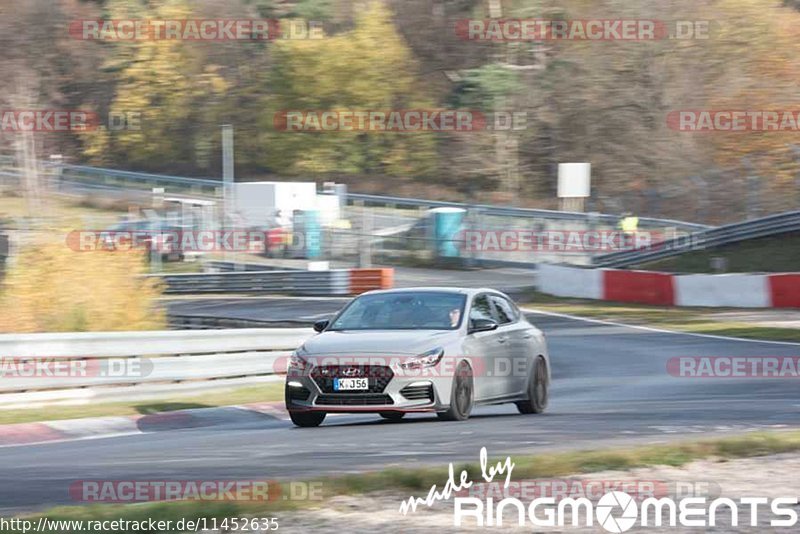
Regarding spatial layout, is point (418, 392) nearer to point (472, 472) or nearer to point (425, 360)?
point (425, 360)

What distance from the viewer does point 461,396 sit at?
1383 cm

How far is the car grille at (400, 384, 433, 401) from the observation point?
13.4 meters

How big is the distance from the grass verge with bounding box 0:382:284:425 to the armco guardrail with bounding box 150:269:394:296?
1936cm

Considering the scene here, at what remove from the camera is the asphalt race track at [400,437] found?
9.93 m

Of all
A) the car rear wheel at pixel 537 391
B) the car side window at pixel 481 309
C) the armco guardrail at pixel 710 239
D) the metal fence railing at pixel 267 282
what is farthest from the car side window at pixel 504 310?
the metal fence railing at pixel 267 282

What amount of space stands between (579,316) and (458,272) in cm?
1362

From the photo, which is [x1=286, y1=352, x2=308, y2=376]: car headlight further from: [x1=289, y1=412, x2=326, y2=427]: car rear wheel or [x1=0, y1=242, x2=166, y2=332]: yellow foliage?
[x1=0, y1=242, x2=166, y2=332]: yellow foliage

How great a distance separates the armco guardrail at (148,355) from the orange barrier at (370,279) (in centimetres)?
1770

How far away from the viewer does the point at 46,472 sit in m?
10.2

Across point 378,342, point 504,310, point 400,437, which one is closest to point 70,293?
point 504,310

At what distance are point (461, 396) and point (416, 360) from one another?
2.38 feet

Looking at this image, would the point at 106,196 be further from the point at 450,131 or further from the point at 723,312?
the point at 723,312

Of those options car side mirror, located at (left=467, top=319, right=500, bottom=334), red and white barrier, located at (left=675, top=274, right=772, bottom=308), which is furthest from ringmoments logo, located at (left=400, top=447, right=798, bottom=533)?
red and white barrier, located at (left=675, top=274, right=772, bottom=308)

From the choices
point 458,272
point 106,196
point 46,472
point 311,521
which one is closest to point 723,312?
point 458,272
